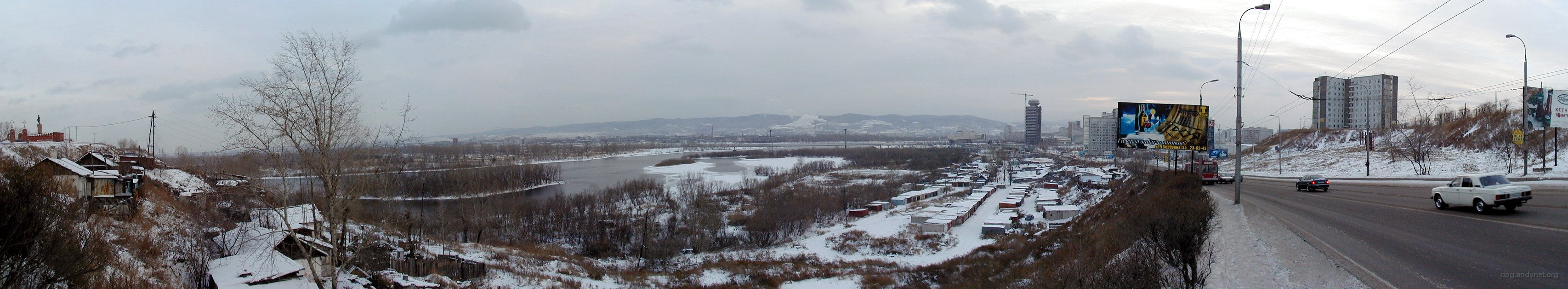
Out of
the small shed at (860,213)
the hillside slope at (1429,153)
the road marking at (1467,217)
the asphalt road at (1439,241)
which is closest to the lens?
the asphalt road at (1439,241)

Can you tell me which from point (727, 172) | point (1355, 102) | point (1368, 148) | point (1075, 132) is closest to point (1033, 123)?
point (1075, 132)

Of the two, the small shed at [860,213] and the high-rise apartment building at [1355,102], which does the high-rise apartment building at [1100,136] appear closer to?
the high-rise apartment building at [1355,102]

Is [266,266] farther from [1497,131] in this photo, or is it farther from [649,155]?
[649,155]

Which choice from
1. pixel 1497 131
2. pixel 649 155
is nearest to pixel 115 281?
pixel 1497 131

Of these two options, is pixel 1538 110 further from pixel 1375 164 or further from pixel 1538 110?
pixel 1375 164

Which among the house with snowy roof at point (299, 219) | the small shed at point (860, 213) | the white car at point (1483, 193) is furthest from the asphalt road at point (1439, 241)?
the small shed at point (860, 213)
